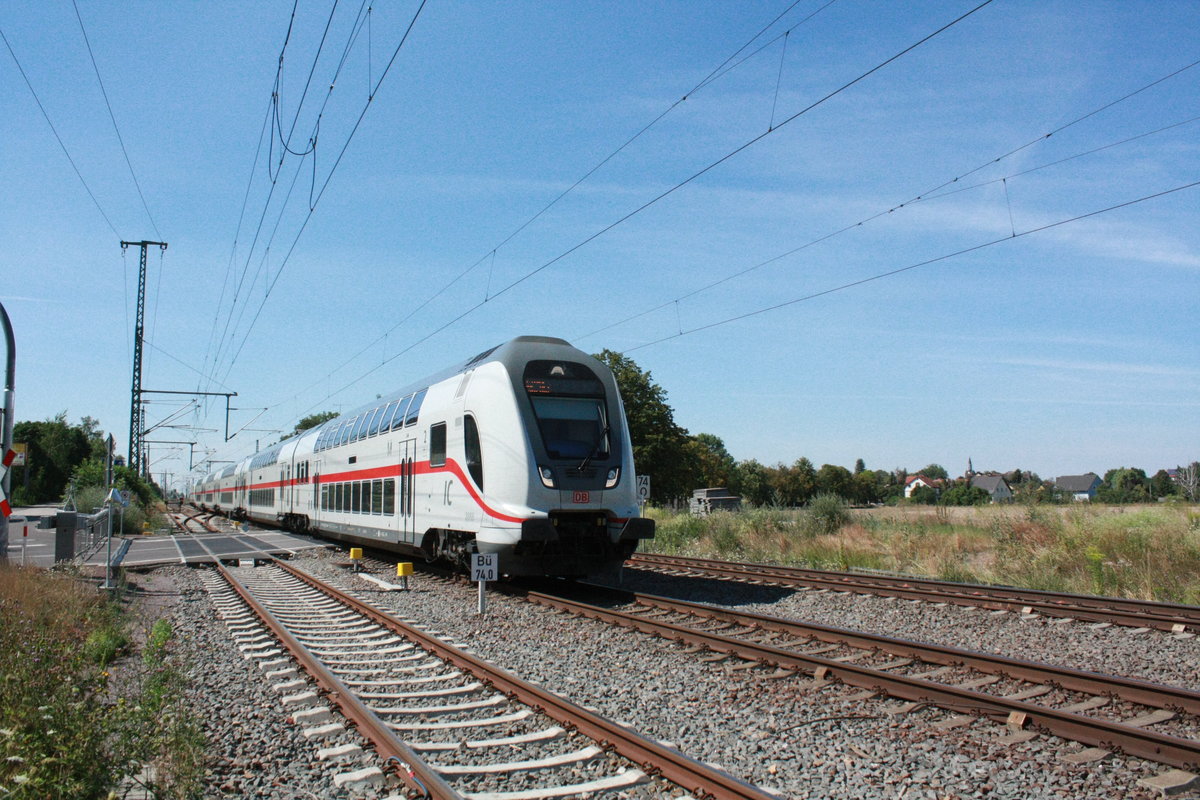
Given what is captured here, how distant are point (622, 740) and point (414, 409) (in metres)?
11.9

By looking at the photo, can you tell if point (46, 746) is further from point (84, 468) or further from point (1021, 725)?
point (84, 468)

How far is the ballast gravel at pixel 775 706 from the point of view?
4906 millimetres

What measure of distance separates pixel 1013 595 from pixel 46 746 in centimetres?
1120

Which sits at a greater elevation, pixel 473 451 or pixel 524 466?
pixel 473 451

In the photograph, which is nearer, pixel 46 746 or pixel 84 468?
pixel 46 746

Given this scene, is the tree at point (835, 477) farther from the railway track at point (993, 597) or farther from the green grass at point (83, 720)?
the green grass at point (83, 720)

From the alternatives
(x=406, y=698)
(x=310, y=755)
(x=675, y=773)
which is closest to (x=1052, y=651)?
(x=675, y=773)

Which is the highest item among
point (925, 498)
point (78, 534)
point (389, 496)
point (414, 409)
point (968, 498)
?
point (414, 409)

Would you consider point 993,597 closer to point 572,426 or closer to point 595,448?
point 595,448

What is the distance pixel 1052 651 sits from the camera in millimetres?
8445

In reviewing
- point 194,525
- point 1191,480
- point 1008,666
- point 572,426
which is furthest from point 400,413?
point 194,525

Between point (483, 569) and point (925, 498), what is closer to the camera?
point (483, 569)

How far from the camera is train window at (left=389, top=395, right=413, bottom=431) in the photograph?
55.6ft

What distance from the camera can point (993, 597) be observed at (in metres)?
11.2
